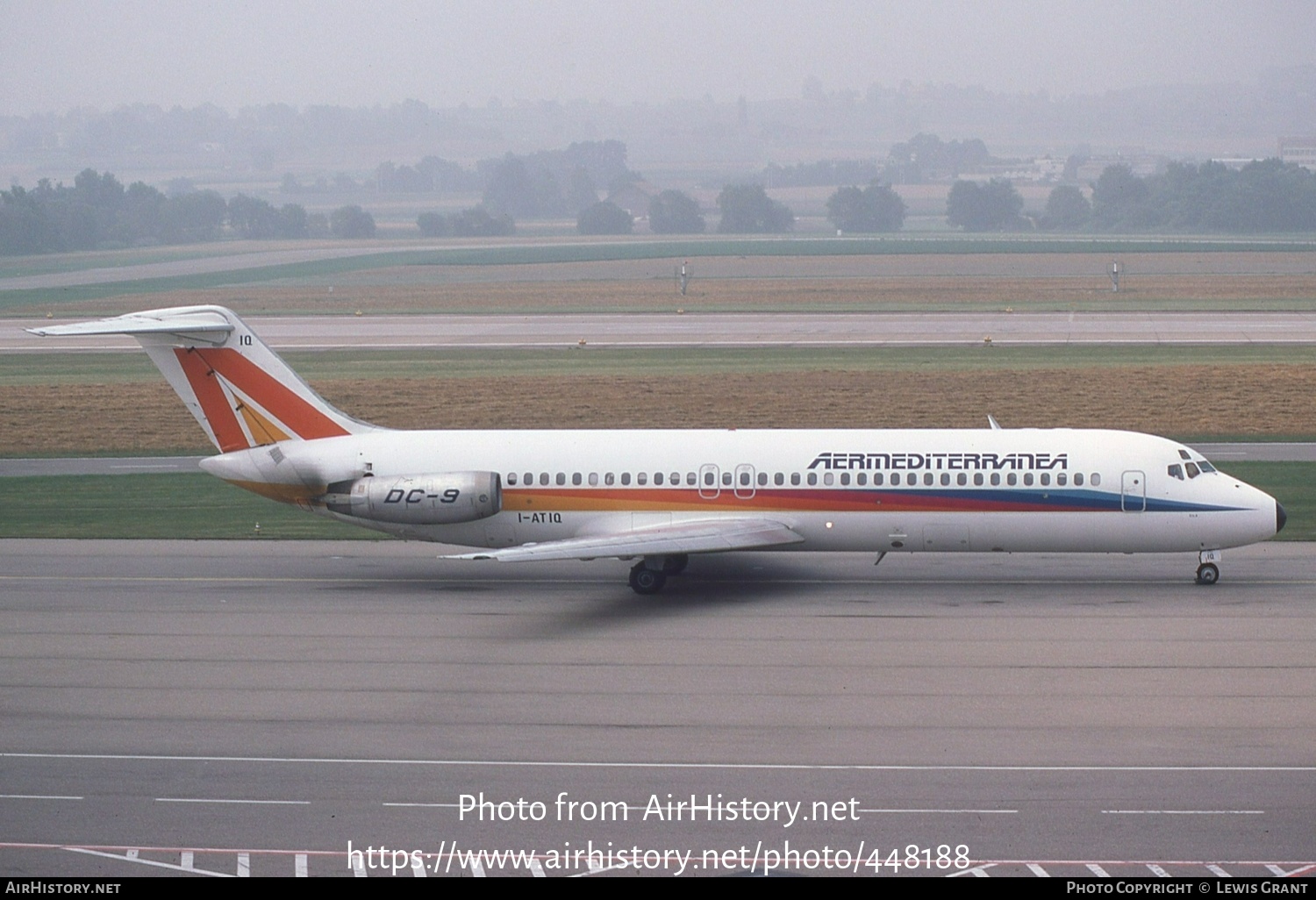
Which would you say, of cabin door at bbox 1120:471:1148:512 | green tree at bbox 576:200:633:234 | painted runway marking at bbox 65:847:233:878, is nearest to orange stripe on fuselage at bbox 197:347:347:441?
painted runway marking at bbox 65:847:233:878

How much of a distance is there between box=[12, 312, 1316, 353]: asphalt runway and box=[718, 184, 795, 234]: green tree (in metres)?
102

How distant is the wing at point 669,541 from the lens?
28.6 meters

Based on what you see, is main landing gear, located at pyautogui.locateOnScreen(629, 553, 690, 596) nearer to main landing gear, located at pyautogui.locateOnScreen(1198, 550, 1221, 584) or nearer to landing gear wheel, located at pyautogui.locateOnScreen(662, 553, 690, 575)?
landing gear wheel, located at pyautogui.locateOnScreen(662, 553, 690, 575)

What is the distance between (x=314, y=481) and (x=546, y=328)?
5329 cm

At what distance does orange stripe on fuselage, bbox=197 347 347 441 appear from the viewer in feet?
106

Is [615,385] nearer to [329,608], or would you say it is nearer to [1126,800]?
[329,608]

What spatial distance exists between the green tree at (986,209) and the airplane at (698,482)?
6595 inches

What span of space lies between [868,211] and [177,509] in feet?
550

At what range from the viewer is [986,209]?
193750 mm

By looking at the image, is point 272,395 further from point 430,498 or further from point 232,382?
point 430,498

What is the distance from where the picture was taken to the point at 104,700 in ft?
77.2

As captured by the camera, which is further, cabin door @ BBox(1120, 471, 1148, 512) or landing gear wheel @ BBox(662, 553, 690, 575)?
landing gear wheel @ BBox(662, 553, 690, 575)

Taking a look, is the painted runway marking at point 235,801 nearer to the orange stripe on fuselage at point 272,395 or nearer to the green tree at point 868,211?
the orange stripe on fuselage at point 272,395
